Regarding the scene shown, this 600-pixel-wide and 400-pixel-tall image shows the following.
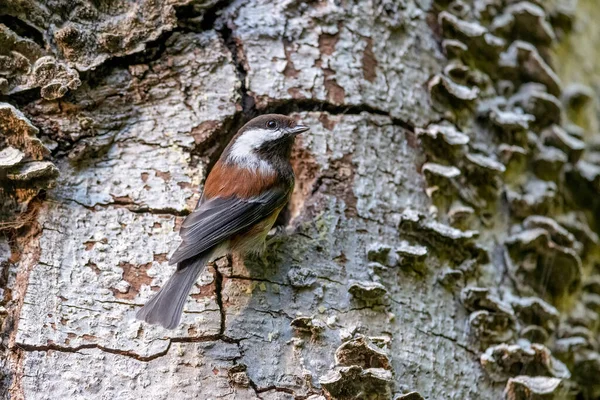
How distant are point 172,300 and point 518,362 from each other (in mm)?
1331

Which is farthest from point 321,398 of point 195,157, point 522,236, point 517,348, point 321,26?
point 321,26

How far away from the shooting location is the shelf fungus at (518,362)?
2.42 m

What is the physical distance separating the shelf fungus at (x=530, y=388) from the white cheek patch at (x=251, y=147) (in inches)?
49.6

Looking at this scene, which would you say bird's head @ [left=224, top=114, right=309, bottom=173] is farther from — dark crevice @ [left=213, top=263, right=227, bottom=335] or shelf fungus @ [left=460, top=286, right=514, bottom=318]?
shelf fungus @ [left=460, top=286, right=514, bottom=318]

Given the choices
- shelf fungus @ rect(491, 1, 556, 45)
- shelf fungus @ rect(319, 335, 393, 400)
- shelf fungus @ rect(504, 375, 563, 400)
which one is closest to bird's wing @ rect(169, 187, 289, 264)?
shelf fungus @ rect(319, 335, 393, 400)

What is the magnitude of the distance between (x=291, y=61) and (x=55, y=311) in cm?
130

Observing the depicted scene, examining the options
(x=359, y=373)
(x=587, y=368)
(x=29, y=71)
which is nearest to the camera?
(x=359, y=373)

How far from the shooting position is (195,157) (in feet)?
8.17

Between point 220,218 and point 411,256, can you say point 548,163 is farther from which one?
point 220,218

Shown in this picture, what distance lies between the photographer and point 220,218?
2.46m

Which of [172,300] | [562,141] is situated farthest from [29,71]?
[562,141]

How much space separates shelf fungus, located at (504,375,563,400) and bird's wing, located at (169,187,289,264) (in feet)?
Result: 3.70

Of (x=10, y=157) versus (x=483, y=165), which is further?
(x=483, y=165)

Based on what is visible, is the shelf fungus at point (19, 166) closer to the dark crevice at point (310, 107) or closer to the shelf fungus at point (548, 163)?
the dark crevice at point (310, 107)
